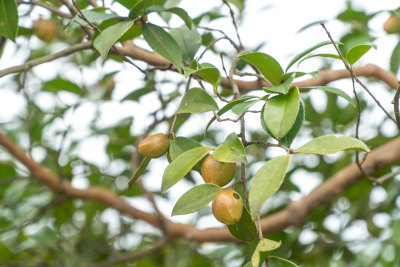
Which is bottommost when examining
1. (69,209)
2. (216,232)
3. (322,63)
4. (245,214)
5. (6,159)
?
(69,209)

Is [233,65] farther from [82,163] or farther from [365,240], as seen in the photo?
[82,163]

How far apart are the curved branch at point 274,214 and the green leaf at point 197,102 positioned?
0.52 meters

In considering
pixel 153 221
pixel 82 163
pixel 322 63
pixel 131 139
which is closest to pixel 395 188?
pixel 322 63

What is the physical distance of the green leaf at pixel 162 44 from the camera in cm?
58

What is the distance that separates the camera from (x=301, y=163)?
1241mm

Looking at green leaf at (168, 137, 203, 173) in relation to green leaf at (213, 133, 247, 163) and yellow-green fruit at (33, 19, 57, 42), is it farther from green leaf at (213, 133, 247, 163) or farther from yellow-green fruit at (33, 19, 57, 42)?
yellow-green fruit at (33, 19, 57, 42)

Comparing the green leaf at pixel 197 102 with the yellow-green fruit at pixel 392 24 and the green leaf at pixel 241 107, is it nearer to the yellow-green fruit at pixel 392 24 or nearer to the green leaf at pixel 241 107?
the green leaf at pixel 241 107

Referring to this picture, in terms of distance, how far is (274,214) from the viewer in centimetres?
109

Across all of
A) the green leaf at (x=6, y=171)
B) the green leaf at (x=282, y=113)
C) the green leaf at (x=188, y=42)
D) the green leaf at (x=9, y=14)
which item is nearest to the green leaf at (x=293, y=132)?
the green leaf at (x=282, y=113)

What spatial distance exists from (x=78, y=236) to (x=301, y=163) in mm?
610

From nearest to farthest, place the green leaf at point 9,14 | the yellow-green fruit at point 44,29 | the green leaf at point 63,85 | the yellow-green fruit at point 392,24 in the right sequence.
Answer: the green leaf at point 9,14
the yellow-green fruit at point 392,24
the yellow-green fruit at point 44,29
the green leaf at point 63,85

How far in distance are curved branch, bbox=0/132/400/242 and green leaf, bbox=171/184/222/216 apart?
1.76 feet

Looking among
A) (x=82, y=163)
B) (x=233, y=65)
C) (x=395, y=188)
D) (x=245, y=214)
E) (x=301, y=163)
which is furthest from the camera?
(x=82, y=163)

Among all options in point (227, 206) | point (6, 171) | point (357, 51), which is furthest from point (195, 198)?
point (6, 171)
